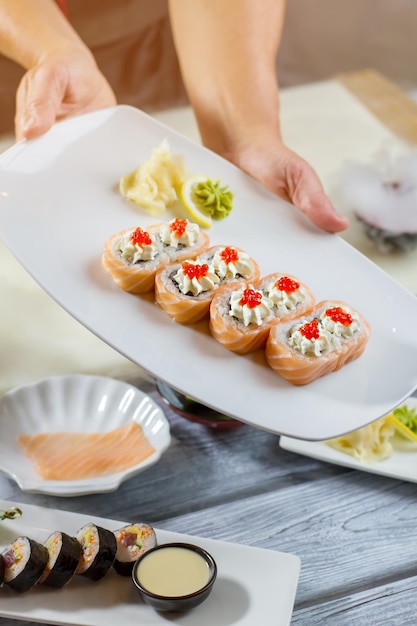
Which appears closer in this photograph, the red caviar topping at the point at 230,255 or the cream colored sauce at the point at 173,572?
the cream colored sauce at the point at 173,572

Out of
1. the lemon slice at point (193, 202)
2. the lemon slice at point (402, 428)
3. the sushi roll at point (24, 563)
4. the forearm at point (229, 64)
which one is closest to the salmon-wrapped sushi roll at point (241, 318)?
the lemon slice at point (193, 202)

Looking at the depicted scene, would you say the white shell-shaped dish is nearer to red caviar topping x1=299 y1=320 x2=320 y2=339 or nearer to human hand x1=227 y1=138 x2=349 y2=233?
red caviar topping x1=299 y1=320 x2=320 y2=339

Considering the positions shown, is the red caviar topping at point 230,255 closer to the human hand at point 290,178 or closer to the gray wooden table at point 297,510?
the human hand at point 290,178

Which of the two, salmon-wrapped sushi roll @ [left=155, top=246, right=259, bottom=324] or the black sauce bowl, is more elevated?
salmon-wrapped sushi roll @ [left=155, top=246, right=259, bottom=324]

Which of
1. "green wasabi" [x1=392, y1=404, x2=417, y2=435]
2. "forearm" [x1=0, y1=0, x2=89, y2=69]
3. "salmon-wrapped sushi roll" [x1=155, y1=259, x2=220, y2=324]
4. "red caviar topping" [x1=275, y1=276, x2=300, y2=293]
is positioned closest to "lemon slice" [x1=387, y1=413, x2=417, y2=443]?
"green wasabi" [x1=392, y1=404, x2=417, y2=435]

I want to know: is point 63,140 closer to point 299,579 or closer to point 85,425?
point 85,425

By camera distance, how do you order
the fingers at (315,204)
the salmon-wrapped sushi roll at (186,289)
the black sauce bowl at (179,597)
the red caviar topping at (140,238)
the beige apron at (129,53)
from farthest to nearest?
the beige apron at (129,53)
the fingers at (315,204)
the red caviar topping at (140,238)
the salmon-wrapped sushi roll at (186,289)
the black sauce bowl at (179,597)

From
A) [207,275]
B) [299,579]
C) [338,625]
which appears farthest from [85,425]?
[338,625]

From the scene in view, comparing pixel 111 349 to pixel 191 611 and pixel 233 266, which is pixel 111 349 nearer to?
pixel 233 266
